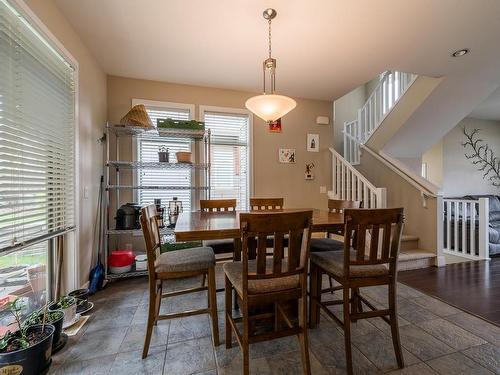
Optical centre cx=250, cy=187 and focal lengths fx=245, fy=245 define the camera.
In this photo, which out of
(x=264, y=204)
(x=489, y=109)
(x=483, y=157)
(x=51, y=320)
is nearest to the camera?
(x=51, y=320)

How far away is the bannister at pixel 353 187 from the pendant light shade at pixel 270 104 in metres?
1.97

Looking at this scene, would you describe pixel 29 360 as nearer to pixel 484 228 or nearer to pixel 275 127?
pixel 275 127

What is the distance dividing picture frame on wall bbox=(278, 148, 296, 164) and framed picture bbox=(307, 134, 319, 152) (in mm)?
319

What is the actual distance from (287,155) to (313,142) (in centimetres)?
54

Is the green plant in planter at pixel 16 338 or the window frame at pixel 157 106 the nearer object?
the green plant in planter at pixel 16 338

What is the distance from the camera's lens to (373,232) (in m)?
1.46

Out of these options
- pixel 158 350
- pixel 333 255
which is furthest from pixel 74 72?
pixel 333 255

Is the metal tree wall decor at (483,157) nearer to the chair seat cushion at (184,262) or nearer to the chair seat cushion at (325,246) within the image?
the chair seat cushion at (325,246)

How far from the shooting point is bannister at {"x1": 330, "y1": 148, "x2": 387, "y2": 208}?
10.8 feet

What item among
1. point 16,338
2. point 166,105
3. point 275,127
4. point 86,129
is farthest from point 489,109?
point 16,338

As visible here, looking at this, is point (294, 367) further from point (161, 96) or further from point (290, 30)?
point (161, 96)

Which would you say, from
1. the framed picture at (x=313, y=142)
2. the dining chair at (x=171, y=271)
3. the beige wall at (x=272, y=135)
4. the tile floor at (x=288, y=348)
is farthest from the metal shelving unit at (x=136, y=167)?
the framed picture at (x=313, y=142)

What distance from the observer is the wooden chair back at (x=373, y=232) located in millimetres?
1407

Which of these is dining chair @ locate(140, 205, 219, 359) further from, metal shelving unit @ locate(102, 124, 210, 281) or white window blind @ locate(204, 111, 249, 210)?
white window blind @ locate(204, 111, 249, 210)
